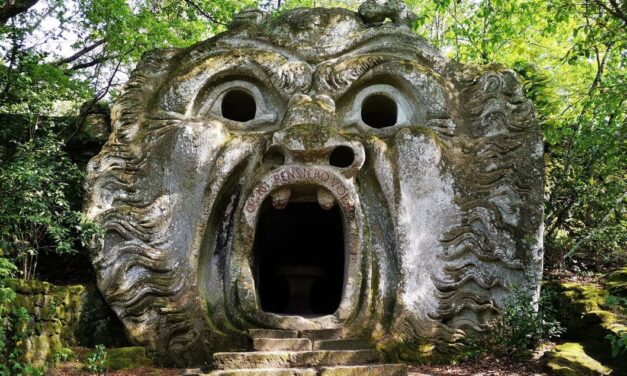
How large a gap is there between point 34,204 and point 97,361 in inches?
72.3

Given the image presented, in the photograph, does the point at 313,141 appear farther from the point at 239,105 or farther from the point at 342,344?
the point at 342,344

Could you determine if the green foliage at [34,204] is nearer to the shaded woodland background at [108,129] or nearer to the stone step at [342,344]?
the shaded woodland background at [108,129]

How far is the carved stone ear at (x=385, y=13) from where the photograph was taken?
26.8 feet

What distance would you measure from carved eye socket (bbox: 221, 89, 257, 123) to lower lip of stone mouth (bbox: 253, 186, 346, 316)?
1.38 metres

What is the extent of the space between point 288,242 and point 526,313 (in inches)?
166

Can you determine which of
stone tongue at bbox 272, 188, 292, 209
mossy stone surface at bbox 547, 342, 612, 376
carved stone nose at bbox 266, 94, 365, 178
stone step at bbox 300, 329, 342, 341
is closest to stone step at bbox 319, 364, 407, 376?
stone step at bbox 300, 329, 342, 341

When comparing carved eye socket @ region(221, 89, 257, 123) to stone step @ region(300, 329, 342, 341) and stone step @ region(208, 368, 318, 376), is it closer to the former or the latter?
stone step @ region(300, 329, 342, 341)

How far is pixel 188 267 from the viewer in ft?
22.4

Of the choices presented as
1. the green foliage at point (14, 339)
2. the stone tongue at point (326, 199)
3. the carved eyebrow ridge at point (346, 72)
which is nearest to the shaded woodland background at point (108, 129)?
the green foliage at point (14, 339)

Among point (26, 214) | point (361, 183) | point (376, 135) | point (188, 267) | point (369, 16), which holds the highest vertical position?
point (369, 16)

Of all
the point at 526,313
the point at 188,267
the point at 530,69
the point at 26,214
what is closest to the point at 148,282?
the point at 188,267

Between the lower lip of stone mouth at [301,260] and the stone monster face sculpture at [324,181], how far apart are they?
1602 mm

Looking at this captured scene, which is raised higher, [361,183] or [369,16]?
[369,16]

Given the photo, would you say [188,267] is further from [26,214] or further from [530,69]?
[530,69]
